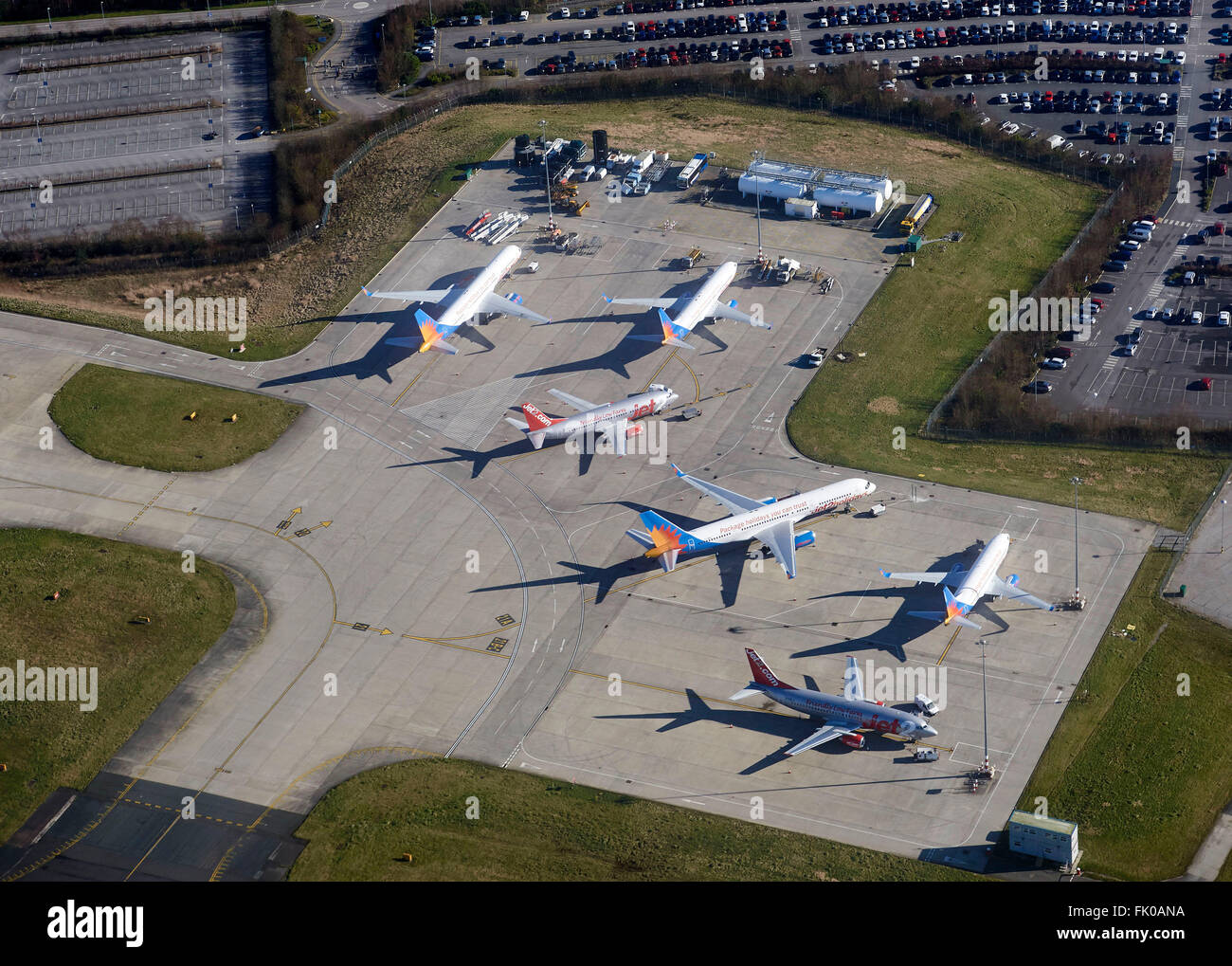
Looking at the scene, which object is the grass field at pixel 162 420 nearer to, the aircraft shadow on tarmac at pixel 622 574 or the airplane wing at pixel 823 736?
the aircraft shadow on tarmac at pixel 622 574

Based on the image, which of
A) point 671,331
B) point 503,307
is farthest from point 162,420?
point 671,331

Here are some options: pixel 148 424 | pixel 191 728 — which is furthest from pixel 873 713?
pixel 148 424

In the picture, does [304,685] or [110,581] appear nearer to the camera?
[304,685]

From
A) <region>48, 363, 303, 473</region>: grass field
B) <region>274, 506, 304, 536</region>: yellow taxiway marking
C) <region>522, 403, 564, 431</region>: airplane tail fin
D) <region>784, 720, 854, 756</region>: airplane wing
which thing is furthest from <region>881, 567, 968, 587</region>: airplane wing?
<region>48, 363, 303, 473</region>: grass field

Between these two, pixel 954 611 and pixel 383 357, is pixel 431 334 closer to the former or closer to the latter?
pixel 383 357

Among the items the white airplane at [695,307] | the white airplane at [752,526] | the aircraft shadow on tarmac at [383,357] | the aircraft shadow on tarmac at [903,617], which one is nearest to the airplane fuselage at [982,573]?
the aircraft shadow on tarmac at [903,617]

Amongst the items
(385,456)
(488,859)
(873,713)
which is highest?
(385,456)

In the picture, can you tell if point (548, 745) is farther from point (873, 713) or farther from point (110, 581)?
point (110, 581)
